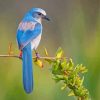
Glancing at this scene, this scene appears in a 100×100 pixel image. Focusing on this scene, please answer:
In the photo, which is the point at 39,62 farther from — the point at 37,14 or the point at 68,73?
the point at 37,14

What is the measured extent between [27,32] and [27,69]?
20 cm

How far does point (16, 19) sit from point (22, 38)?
345cm

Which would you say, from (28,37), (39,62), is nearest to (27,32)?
(28,37)

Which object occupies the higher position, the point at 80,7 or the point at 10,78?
the point at 80,7

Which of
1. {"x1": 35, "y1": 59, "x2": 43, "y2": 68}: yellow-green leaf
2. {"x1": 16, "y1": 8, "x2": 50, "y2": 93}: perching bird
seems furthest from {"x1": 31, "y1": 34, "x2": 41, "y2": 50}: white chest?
{"x1": 35, "y1": 59, "x2": 43, "y2": 68}: yellow-green leaf

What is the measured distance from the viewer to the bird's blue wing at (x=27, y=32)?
2.51m

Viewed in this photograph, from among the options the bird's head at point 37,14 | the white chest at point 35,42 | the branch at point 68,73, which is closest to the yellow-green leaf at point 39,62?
the branch at point 68,73

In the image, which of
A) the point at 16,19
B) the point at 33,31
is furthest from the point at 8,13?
the point at 33,31

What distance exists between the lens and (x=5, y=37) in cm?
401

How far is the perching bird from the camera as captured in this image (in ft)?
7.97

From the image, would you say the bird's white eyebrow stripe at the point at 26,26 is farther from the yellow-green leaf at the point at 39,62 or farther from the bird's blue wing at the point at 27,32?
the yellow-green leaf at the point at 39,62

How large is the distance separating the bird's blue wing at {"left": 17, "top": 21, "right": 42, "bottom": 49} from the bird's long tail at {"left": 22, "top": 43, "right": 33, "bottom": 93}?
0.04 m

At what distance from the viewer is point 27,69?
2436 millimetres

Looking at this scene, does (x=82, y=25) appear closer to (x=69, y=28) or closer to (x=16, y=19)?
(x=69, y=28)
